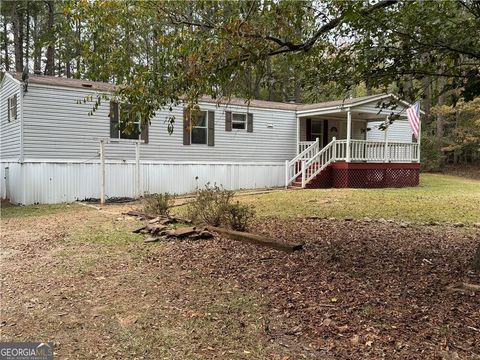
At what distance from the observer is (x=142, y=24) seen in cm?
538

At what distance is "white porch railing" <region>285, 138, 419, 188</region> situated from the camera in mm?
14961

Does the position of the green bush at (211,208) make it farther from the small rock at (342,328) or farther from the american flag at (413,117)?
the american flag at (413,117)

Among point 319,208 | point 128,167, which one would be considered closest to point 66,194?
point 128,167

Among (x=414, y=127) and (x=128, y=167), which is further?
(x=414, y=127)

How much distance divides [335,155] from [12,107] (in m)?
10.8

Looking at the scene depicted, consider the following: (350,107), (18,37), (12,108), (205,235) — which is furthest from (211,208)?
(18,37)

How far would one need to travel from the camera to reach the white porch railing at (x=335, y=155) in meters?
15.0

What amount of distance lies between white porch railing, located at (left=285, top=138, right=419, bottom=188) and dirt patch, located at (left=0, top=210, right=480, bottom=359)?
28.2ft

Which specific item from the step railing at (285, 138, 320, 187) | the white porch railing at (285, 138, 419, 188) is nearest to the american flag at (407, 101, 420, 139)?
the white porch railing at (285, 138, 419, 188)

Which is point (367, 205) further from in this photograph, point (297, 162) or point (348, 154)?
point (297, 162)

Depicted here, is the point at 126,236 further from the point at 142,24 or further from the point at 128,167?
the point at 128,167

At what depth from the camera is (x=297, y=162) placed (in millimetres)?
15656

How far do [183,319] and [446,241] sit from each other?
4519 millimetres

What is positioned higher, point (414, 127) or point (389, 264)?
point (414, 127)
